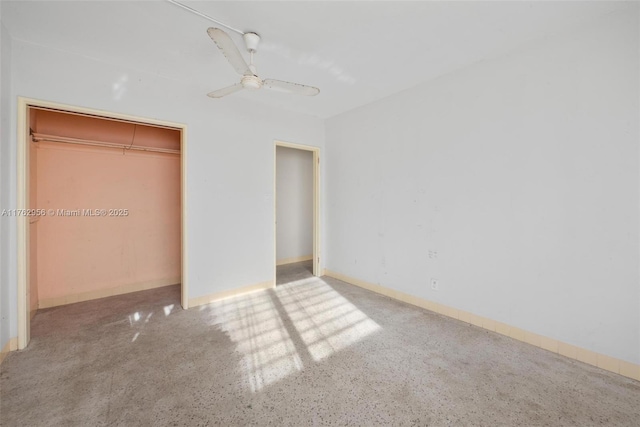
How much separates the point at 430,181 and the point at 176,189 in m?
3.52

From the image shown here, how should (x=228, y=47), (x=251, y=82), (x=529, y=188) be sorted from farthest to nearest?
(x=529, y=188) < (x=251, y=82) < (x=228, y=47)

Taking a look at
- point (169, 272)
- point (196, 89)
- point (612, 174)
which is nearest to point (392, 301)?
point (612, 174)

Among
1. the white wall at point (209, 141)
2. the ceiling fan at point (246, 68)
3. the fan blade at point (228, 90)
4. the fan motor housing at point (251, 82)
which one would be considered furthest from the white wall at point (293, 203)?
the fan motor housing at point (251, 82)

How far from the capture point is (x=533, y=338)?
91.0 inches

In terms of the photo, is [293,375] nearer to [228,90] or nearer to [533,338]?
[533,338]

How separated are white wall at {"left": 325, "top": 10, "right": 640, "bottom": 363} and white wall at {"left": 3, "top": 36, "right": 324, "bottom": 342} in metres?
1.61

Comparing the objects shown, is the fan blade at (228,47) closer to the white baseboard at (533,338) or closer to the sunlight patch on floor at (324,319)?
the sunlight patch on floor at (324,319)

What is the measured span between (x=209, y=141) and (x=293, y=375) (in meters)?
2.68

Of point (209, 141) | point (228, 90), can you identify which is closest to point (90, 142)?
point (209, 141)

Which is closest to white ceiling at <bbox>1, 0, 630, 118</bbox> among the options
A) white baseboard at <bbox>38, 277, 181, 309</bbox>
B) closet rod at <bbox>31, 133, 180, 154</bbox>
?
closet rod at <bbox>31, 133, 180, 154</bbox>

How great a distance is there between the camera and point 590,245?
6.65 ft

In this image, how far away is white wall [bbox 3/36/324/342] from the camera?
2365mm

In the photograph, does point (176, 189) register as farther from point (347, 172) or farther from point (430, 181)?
point (430, 181)

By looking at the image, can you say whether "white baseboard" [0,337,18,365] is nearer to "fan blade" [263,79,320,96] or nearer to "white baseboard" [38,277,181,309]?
"white baseboard" [38,277,181,309]
